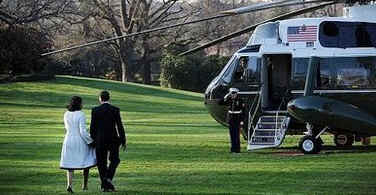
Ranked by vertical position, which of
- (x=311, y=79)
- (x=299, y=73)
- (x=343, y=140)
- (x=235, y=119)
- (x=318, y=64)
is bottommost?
(x=343, y=140)

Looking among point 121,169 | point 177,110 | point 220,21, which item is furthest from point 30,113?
point 220,21

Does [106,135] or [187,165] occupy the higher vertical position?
[106,135]

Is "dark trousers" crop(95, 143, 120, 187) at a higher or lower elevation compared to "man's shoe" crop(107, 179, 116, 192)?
higher

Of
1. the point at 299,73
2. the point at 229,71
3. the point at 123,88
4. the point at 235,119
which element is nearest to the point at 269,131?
the point at 235,119

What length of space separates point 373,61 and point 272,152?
10.6ft

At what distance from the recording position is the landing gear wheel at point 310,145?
795 inches

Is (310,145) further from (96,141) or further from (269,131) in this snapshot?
(96,141)

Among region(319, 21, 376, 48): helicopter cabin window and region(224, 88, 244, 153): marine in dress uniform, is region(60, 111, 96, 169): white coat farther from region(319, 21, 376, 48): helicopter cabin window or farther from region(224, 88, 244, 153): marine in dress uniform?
region(319, 21, 376, 48): helicopter cabin window

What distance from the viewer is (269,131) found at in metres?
20.9

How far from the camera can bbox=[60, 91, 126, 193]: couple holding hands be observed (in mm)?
13750

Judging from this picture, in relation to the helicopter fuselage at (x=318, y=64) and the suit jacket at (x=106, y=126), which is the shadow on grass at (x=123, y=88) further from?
the suit jacket at (x=106, y=126)

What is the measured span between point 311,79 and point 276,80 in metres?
1.49

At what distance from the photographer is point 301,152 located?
67.4 feet

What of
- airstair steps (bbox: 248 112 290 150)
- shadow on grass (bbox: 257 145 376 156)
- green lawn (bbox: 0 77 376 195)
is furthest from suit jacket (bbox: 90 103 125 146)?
shadow on grass (bbox: 257 145 376 156)
